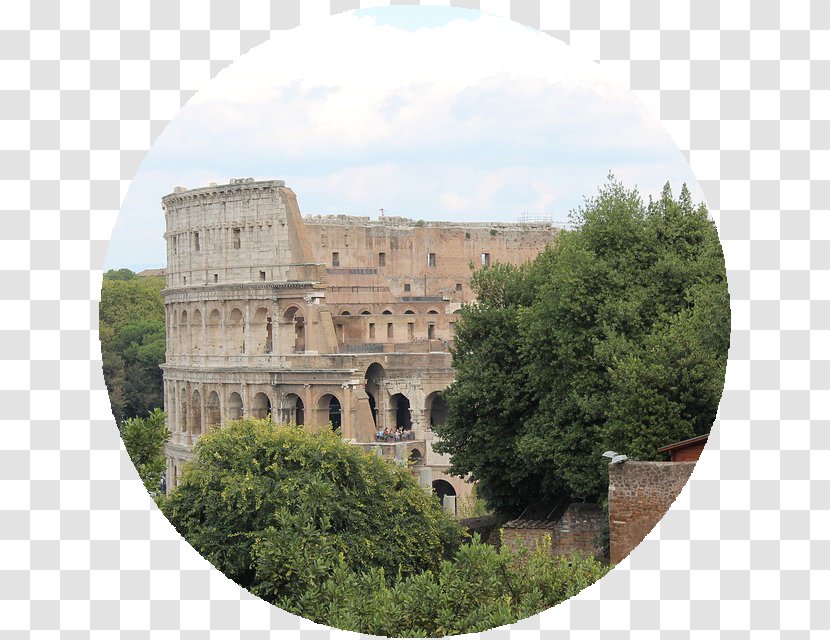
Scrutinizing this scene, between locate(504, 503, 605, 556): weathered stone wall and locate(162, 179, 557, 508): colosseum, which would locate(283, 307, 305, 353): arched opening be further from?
locate(504, 503, 605, 556): weathered stone wall

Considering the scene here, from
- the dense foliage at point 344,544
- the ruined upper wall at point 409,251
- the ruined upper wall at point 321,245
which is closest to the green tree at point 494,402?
the dense foliage at point 344,544

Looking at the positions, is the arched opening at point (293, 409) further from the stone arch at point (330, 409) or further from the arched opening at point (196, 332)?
the arched opening at point (196, 332)

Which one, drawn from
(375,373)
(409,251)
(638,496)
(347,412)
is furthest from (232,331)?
(638,496)

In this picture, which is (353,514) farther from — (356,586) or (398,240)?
(398,240)

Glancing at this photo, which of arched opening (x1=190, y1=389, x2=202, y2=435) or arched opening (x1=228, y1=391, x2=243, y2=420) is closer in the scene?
arched opening (x1=228, y1=391, x2=243, y2=420)

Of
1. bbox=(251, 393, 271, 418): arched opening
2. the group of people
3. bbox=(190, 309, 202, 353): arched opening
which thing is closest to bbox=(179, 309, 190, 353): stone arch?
bbox=(190, 309, 202, 353): arched opening

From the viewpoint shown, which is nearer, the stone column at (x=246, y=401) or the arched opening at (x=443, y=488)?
the arched opening at (x=443, y=488)

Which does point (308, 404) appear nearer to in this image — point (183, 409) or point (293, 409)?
point (293, 409)
